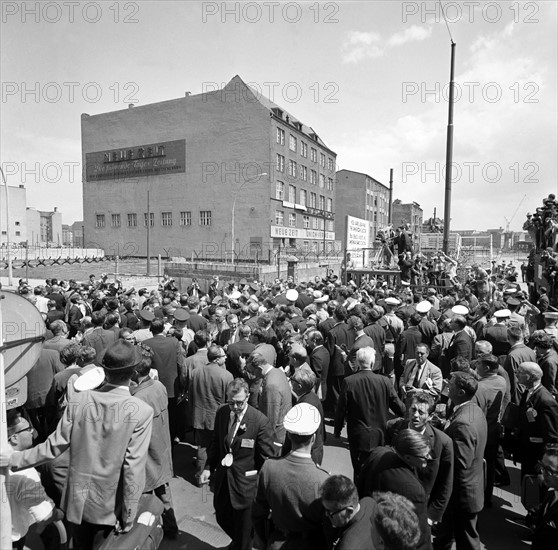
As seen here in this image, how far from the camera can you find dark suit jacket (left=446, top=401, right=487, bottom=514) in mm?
3146

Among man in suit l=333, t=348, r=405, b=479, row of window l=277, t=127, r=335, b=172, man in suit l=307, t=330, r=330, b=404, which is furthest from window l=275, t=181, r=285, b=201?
man in suit l=333, t=348, r=405, b=479

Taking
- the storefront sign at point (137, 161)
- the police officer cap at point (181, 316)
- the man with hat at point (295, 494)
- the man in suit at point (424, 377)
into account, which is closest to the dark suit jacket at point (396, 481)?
the man with hat at point (295, 494)

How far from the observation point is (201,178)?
4516cm

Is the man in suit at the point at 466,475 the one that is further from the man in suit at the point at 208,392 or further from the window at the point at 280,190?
the window at the point at 280,190

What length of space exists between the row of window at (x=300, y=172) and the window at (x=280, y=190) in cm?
143

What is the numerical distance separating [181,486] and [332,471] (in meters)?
1.76

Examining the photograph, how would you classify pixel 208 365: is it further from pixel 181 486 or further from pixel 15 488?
pixel 15 488

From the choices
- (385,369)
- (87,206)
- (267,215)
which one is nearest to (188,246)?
(267,215)

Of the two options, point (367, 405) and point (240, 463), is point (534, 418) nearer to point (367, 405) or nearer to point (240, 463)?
point (367, 405)

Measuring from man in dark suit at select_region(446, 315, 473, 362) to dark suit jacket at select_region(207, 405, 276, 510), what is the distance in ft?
11.8

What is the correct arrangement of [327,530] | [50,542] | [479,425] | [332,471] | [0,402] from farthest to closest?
[332,471], [479,425], [50,542], [327,530], [0,402]

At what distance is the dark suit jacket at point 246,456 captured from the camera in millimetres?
3227

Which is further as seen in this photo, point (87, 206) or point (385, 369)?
point (87, 206)

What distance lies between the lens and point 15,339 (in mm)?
2596
